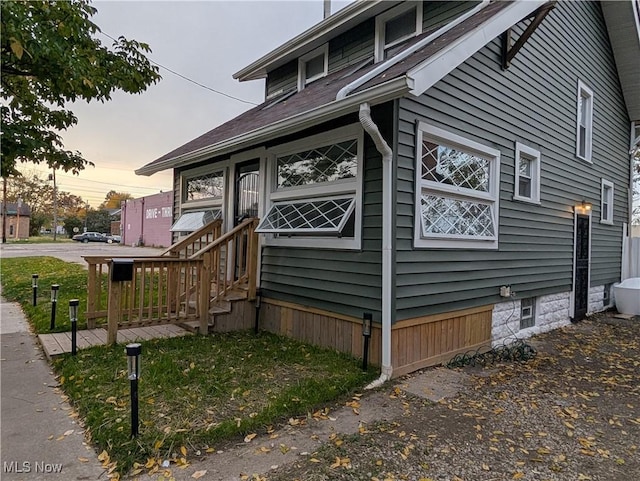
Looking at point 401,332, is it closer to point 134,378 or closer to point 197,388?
point 197,388

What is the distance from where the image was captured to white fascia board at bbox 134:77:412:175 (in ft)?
11.6

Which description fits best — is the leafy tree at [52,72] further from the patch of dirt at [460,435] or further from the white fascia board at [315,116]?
the patch of dirt at [460,435]

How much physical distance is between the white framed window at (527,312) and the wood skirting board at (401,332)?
4.00 feet

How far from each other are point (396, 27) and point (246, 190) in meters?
3.49

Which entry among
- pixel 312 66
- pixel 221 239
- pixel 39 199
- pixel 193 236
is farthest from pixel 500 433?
pixel 39 199

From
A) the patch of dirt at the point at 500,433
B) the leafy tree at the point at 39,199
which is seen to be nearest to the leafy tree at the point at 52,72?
the patch of dirt at the point at 500,433

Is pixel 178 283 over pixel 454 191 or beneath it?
beneath

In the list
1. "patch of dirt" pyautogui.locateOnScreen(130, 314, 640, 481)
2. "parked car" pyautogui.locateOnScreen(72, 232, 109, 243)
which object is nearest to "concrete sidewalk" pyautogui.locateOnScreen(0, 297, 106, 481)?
"patch of dirt" pyautogui.locateOnScreen(130, 314, 640, 481)

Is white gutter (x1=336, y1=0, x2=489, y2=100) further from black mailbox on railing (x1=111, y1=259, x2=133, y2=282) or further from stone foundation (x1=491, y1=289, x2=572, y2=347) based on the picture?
stone foundation (x1=491, y1=289, x2=572, y2=347)

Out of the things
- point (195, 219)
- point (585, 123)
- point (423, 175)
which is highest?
point (585, 123)

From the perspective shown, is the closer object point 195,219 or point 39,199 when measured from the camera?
point 195,219

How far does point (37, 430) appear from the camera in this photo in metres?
2.95

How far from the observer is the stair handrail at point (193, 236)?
6445mm

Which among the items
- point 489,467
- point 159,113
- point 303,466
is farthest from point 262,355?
point 159,113
